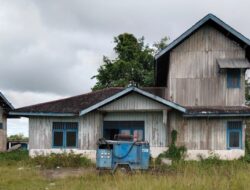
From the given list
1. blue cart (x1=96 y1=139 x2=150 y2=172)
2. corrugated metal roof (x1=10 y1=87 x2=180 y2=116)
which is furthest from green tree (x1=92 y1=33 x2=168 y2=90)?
blue cart (x1=96 y1=139 x2=150 y2=172)

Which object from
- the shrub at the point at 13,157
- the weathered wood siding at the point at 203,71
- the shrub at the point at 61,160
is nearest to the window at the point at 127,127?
the shrub at the point at 61,160

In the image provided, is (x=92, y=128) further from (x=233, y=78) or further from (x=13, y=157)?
(x=233, y=78)

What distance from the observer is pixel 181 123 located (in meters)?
20.8

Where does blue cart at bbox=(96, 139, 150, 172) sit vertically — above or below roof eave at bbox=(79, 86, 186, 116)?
below

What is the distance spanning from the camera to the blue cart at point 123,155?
1596 cm

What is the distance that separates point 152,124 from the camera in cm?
2098

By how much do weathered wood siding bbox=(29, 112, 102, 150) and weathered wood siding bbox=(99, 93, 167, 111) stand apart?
118cm

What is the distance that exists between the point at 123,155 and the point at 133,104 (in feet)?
14.8

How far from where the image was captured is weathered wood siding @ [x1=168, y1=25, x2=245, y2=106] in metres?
21.2

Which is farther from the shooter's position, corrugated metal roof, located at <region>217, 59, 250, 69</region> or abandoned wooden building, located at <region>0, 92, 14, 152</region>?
abandoned wooden building, located at <region>0, 92, 14, 152</region>

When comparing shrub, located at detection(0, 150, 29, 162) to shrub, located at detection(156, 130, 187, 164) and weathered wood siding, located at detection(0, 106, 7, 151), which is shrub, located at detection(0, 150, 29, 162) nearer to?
weathered wood siding, located at detection(0, 106, 7, 151)

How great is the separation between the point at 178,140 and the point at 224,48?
212 inches

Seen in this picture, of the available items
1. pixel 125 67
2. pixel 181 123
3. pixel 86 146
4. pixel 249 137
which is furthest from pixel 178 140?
pixel 125 67

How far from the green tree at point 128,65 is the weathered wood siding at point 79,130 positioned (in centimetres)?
1381
